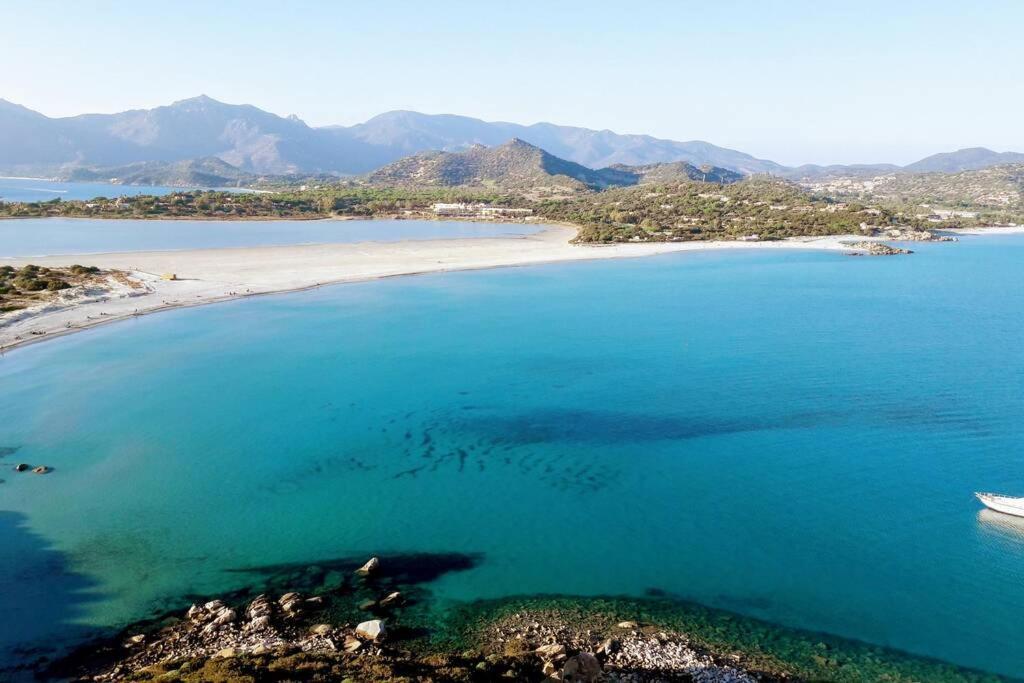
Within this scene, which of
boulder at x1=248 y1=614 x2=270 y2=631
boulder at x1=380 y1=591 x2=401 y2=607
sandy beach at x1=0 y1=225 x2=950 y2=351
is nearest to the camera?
boulder at x1=248 y1=614 x2=270 y2=631

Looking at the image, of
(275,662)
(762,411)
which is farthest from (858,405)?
(275,662)

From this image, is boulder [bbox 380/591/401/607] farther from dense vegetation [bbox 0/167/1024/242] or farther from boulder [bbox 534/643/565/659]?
dense vegetation [bbox 0/167/1024/242]

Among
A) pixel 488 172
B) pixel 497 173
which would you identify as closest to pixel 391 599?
pixel 497 173

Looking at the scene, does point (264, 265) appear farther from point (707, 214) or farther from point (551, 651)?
point (707, 214)

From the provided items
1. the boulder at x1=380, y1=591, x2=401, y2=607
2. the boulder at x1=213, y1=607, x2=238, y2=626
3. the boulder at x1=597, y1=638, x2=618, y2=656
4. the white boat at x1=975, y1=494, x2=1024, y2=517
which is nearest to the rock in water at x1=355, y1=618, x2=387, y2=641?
the boulder at x1=380, y1=591, x2=401, y2=607

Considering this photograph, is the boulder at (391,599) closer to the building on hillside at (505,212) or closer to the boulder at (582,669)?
the boulder at (582,669)

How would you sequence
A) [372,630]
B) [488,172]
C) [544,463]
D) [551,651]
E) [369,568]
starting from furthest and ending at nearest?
[488,172]
[544,463]
[369,568]
[372,630]
[551,651]

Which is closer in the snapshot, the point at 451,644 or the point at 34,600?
the point at 451,644
